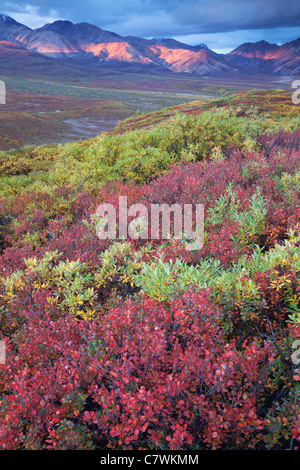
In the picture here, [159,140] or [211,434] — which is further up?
[159,140]

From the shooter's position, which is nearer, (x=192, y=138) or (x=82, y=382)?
(x=82, y=382)

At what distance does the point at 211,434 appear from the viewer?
84.0 inches

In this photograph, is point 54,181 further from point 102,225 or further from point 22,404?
point 22,404

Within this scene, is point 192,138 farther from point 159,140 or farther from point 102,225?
point 102,225

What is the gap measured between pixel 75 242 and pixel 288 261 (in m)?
3.69

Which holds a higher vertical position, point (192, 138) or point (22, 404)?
point (192, 138)

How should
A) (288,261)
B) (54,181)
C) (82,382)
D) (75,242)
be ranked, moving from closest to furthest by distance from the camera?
(82,382), (288,261), (75,242), (54,181)

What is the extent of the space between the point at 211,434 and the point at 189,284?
1467 mm

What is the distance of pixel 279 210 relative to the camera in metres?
4.94

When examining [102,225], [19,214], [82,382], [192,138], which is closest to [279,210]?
[102,225]
